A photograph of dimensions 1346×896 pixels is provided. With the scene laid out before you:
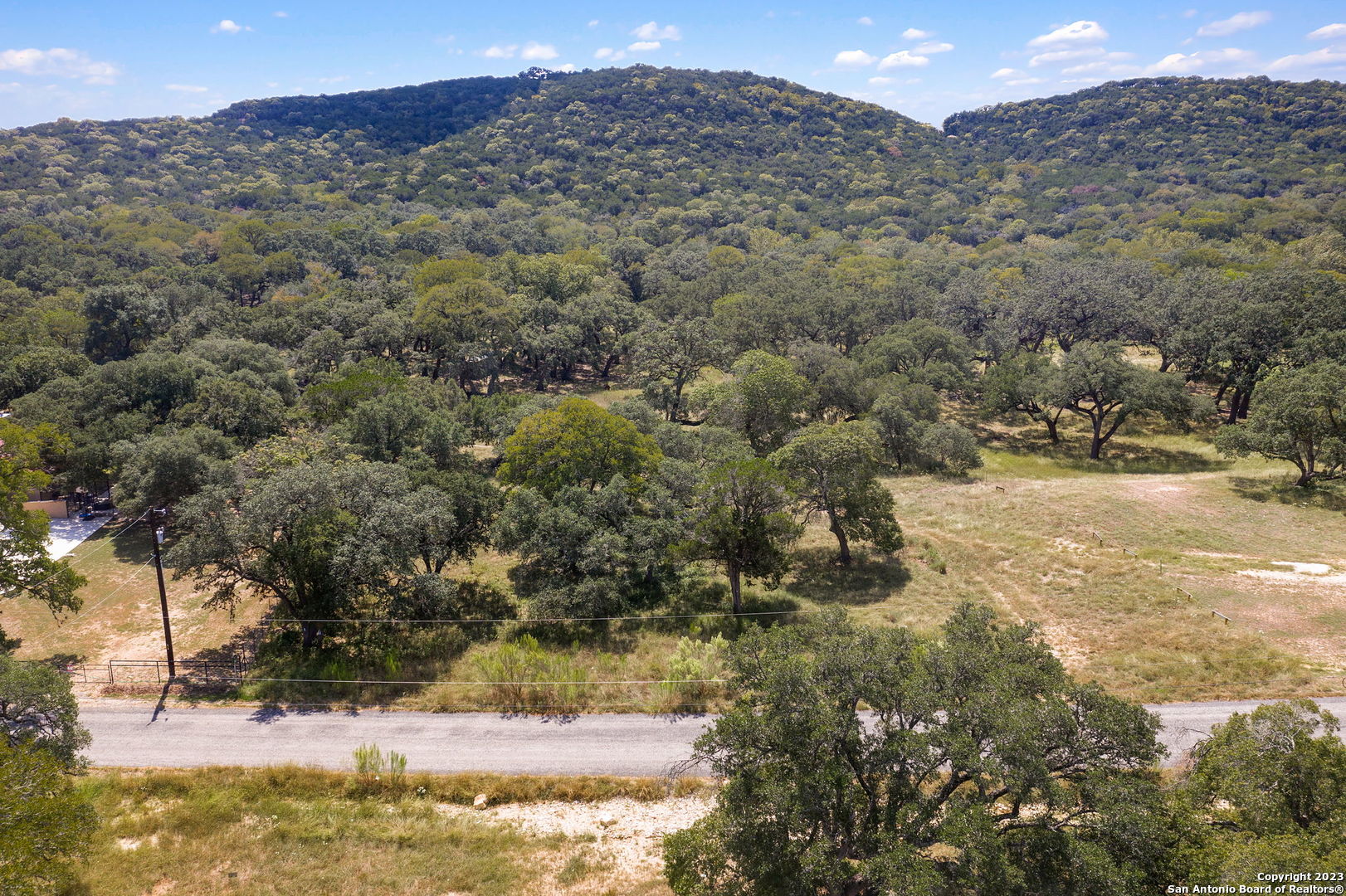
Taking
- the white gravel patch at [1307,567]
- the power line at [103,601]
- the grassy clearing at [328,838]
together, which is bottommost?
the grassy clearing at [328,838]

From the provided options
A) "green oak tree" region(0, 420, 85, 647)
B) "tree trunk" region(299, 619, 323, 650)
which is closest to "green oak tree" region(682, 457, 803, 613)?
"tree trunk" region(299, 619, 323, 650)

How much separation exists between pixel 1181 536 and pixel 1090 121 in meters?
217

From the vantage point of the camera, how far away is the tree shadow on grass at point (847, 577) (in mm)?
33000

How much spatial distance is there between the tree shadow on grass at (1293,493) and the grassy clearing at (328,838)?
130 feet

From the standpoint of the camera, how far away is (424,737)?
78.8 ft

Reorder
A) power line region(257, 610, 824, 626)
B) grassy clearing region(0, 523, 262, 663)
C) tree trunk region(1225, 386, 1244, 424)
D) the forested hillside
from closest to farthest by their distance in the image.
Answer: power line region(257, 610, 824, 626)
grassy clearing region(0, 523, 262, 663)
the forested hillside
tree trunk region(1225, 386, 1244, 424)

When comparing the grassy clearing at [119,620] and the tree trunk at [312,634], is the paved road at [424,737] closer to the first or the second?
the tree trunk at [312,634]

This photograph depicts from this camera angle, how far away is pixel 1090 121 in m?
199

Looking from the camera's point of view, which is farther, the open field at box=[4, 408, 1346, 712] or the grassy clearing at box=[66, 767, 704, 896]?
the open field at box=[4, 408, 1346, 712]

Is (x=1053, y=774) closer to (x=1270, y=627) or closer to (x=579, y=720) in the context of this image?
(x=579, y=720)

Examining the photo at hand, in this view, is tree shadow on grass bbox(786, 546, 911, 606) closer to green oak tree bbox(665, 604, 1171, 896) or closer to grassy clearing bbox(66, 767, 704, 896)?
grassy clearing bbox(66, 767, 704, 896)

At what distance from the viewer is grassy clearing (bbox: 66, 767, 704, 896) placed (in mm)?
18188

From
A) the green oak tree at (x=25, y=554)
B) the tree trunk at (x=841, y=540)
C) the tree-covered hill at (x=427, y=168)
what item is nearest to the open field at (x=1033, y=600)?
the tree trunk at (x=841, y=540)

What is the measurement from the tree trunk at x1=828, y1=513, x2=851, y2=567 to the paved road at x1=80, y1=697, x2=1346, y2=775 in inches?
583
